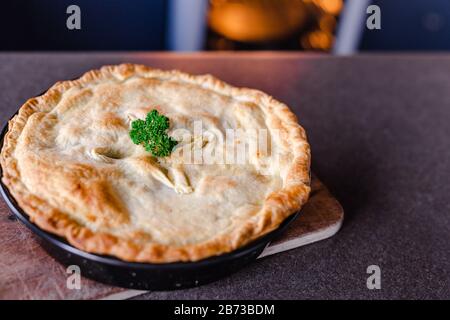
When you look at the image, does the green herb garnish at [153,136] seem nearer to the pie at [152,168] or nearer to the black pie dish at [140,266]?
the pie at [152,168]
